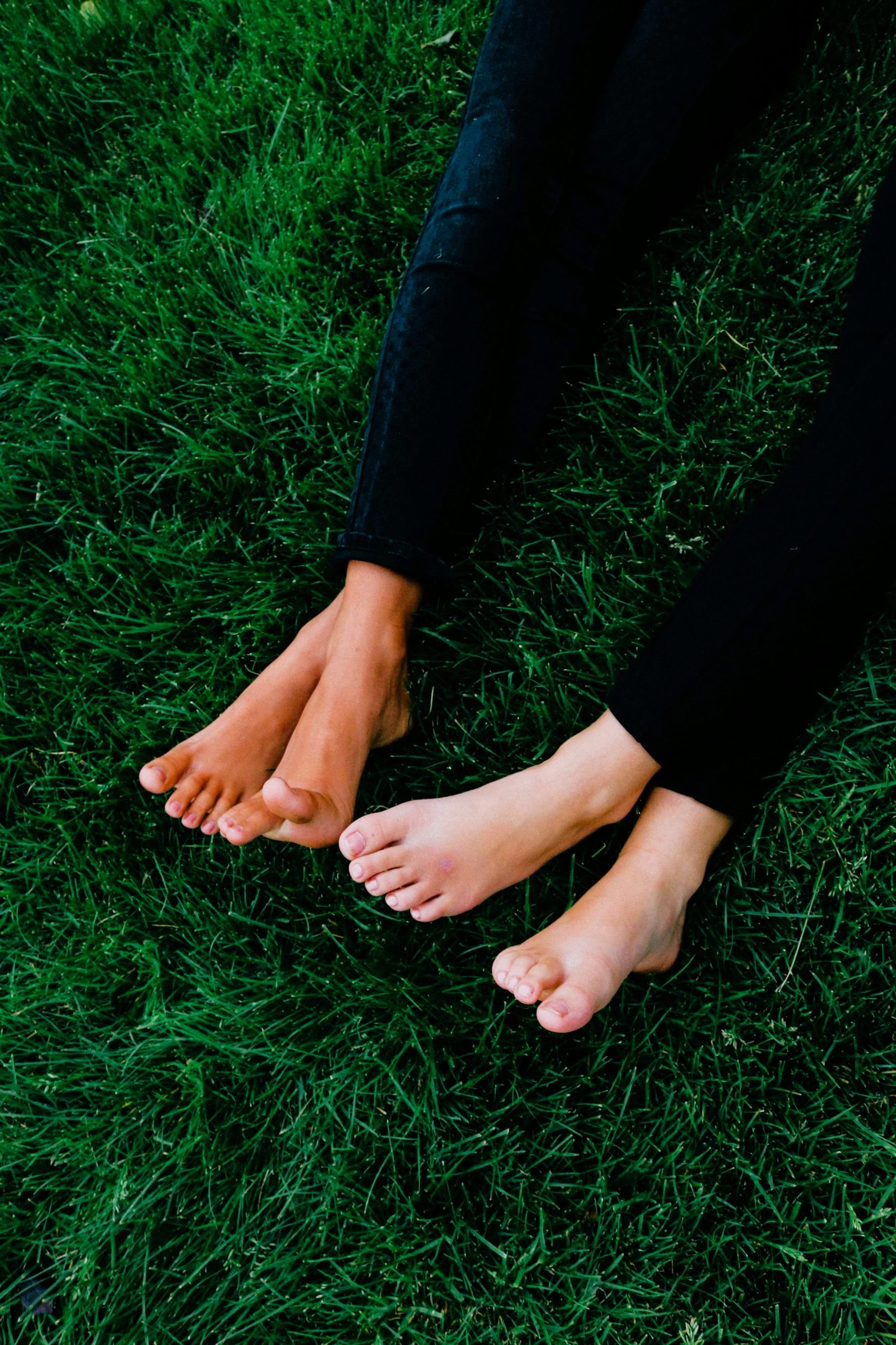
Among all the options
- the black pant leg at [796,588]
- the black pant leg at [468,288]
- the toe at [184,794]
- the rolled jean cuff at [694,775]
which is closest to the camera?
the black pant leg at [796,588]

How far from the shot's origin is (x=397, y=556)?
145 cm

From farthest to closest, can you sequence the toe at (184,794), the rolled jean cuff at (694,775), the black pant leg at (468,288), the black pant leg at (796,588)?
the toe at (184,794) → the black pant leg at (468,288) → the rolled jean cuff at (694,775) → the black pant leg at (796,588)

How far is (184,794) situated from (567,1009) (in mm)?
774

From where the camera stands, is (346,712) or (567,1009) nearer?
(567,1009)

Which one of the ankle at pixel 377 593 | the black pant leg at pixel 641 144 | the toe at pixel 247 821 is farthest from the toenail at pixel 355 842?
the black pant leg at pixel 641 144

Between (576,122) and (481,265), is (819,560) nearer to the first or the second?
(481,265)

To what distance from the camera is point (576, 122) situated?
1.51 m

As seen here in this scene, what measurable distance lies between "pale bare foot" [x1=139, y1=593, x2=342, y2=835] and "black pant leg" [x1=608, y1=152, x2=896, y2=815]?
0.62 metres

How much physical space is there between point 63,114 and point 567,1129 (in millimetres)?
2735

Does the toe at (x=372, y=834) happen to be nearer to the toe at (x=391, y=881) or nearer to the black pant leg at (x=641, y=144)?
the toe at (x=391, y=881)

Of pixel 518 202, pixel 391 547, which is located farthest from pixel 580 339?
pixel 391 547

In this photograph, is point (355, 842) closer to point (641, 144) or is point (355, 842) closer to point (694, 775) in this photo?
point (694, 775)

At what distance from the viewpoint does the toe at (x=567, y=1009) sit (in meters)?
1.22

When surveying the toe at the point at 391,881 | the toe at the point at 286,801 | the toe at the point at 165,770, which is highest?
the toe at the point at 286,801
